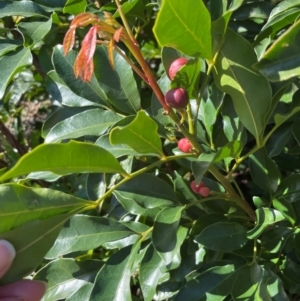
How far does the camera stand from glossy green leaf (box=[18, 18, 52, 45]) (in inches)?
37.8

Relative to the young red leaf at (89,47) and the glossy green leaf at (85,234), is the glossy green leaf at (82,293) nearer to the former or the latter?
the glossy green leaf at (85,234)

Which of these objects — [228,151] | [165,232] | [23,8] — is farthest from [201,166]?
[23,8]

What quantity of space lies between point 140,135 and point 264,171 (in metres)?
0.40

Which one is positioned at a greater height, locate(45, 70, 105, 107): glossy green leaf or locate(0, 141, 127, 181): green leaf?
locate(0, 141, 127, 181): green leaf

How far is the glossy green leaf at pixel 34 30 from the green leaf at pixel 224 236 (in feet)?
1.44

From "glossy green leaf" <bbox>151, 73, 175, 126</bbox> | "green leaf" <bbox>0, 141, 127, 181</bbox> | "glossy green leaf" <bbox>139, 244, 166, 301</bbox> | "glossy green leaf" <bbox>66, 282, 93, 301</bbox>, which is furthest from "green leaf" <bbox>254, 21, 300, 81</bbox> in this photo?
"glossy green leaf" <bbox>66, 282, 93, 301</bbox>

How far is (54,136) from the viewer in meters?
0.98

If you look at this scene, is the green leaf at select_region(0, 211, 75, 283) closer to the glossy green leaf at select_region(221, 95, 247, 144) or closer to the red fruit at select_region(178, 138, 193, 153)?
the red fruit at select_region(178, 138, 193, 153)

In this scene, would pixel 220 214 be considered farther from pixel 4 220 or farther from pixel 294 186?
pixel 4 220

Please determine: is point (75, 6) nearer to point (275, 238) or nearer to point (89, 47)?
point (89, 47)

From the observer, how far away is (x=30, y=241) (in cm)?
78

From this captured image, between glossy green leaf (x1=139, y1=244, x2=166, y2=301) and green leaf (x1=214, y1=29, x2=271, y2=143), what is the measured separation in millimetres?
306

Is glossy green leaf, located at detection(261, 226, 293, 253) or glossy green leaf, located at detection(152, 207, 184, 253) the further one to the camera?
glossy green leaf, located at detection(261, 226, 293, 253)

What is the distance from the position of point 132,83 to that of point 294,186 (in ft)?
1.14
